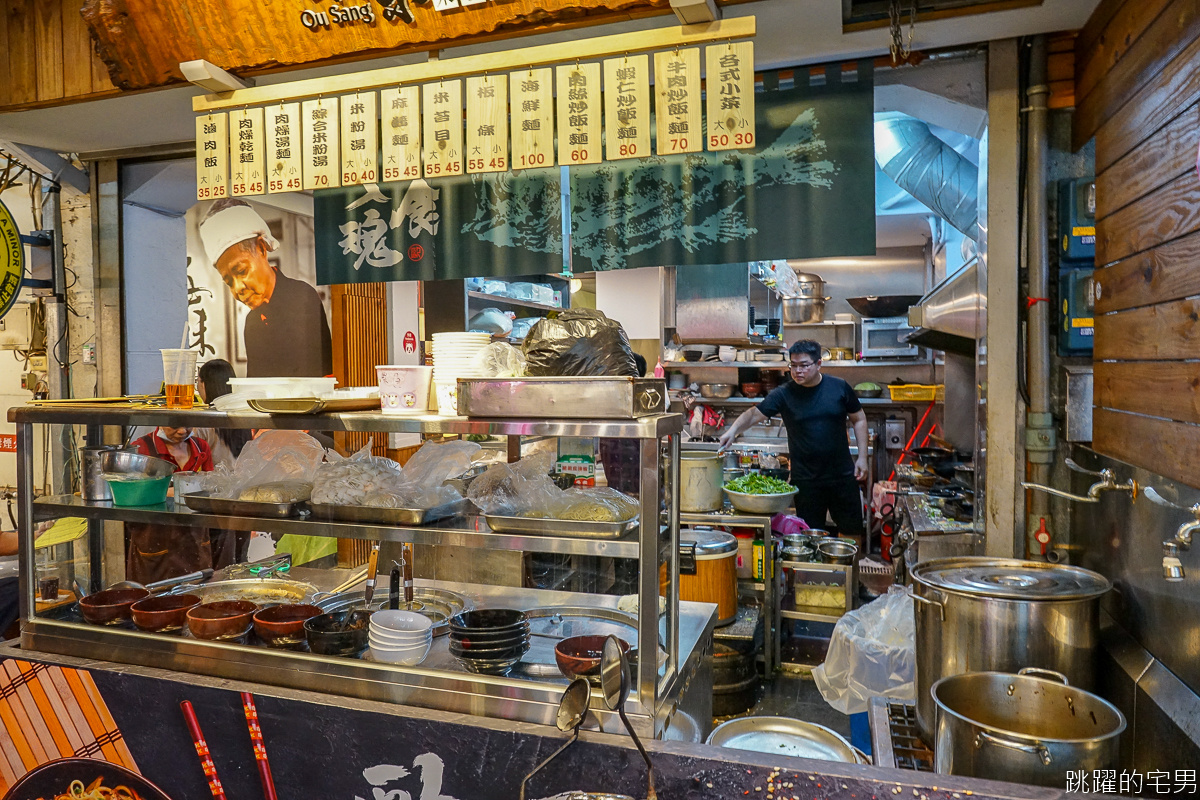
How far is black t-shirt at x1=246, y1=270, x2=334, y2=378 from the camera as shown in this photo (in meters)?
5.93

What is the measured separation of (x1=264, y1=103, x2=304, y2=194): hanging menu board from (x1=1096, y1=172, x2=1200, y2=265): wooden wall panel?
270 centimetres

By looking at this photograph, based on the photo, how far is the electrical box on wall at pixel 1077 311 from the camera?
292 cm

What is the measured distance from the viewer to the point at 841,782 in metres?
1.66

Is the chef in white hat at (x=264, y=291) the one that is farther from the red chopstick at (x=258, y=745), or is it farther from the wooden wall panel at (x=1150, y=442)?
the wooden wall panel at (x=1150, y=442)

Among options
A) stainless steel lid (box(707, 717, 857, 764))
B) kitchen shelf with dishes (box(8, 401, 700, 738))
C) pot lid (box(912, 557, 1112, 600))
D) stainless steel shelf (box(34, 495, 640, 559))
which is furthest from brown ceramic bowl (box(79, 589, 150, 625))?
pot lid (box(912, 557, 1112, 600))

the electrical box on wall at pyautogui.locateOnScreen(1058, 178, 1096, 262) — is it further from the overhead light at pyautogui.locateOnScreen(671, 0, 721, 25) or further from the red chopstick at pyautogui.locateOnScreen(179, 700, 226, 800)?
the red chopstick at pyautogui.locateOnScreen(179, 700, 226, 800)

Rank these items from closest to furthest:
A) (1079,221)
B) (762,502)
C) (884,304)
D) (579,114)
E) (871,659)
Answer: (579,114), (1079,221), (871,659), (762,502), (884,304)

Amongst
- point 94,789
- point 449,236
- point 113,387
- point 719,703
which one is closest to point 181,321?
point 113,387

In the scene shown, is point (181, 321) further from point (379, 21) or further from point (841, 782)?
point (841, 782)

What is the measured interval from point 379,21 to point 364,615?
7.16 feet

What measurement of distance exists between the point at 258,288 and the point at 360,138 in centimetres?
378

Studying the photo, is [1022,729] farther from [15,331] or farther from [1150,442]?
[15,331]

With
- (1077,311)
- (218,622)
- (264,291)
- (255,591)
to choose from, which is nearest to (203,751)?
(218,622)

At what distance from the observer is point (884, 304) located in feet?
26.9
